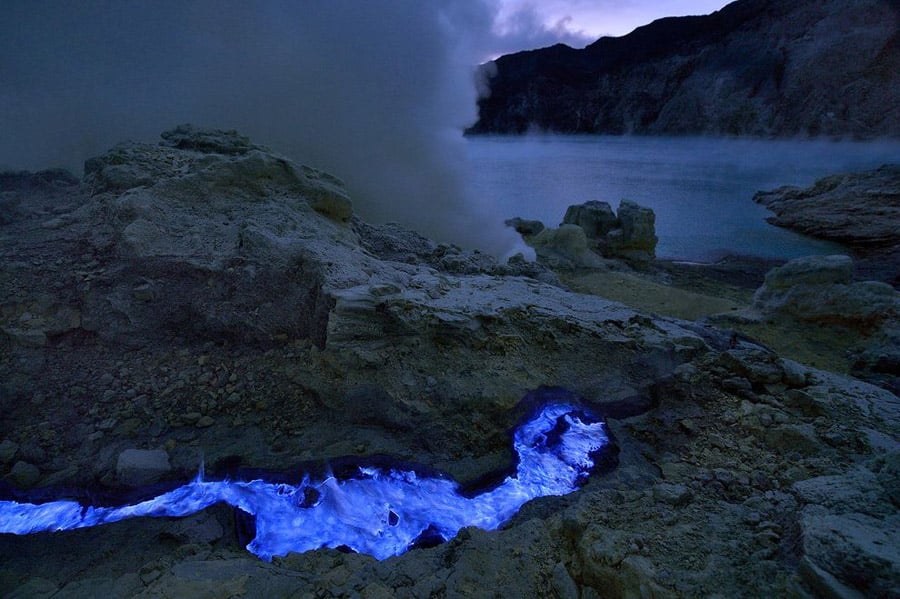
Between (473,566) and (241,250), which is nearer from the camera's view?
(473,566)

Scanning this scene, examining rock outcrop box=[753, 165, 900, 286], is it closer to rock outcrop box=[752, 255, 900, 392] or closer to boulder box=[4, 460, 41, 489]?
rock outcrop box=[752, 255, 900, 392]

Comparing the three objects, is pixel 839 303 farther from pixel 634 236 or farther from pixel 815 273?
pixel 634 236

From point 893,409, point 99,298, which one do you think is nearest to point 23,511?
point 99,298

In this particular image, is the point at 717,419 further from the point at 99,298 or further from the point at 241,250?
the point at 99,298

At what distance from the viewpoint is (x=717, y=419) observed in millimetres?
3072

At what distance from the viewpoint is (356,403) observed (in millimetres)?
3246

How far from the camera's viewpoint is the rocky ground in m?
1.96

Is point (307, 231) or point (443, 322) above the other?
Result: point (307, 231)

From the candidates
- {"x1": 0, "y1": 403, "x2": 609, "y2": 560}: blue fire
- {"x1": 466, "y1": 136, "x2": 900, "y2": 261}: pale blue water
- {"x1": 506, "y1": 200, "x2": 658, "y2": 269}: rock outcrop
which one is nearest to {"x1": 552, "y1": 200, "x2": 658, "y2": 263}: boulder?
{"x1": 506, "y1": 200, "x2": 658, "y2": 269}: rock outcrop

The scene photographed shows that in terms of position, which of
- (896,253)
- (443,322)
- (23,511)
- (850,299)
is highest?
(443,322)

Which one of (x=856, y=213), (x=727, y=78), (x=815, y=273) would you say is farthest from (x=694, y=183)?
(x=727, y=78)

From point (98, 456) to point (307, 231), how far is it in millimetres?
2389

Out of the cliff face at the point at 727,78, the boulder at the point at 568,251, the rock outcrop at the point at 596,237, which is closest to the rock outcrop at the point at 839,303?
the boulder at the point at 568,251

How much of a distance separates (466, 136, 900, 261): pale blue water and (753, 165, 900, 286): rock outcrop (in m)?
0.64
